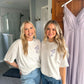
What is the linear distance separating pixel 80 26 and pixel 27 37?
63 cm

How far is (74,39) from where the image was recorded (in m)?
Result: 1.25

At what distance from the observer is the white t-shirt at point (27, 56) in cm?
114

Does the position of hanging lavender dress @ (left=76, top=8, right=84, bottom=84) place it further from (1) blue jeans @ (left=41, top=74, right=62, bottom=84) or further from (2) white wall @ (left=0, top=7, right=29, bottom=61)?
(2) white wall @ (left=0, top=7, right=29, bottom=61)

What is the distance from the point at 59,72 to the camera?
1.13m

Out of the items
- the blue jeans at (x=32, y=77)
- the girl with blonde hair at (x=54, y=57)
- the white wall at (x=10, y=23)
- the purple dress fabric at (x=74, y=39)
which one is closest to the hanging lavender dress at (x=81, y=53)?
the purple dress fabric at (x=74, y=39)

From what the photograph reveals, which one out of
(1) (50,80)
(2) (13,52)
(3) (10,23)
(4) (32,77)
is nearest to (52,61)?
(1) (50,80)

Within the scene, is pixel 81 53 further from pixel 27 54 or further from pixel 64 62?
pixel 27 54

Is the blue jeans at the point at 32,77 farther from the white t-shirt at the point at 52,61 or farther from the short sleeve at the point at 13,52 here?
the short sleeve at the point at 13,52

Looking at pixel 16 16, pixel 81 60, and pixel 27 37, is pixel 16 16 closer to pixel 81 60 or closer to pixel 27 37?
pixel 27 37

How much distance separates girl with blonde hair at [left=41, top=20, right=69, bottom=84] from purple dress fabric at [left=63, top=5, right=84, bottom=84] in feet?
0.67

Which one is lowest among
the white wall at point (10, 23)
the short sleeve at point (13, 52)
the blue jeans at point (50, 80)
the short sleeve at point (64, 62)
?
the blue jeans at point (50, 80)

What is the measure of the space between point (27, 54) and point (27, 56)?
22 mm

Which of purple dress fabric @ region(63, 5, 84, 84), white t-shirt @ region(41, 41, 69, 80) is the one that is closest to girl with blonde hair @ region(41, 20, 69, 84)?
white t-shirt @ region(41, 41, 69, 80)

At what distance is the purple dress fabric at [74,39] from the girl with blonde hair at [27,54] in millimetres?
423
